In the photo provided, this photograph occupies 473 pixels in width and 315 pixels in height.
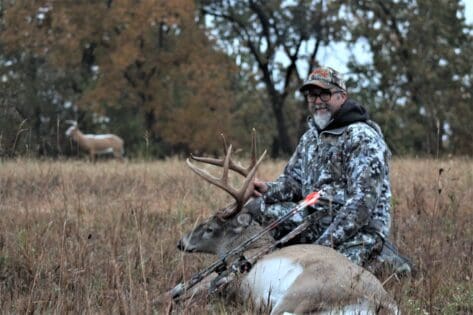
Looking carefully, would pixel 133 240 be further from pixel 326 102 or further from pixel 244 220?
pixel 326 102

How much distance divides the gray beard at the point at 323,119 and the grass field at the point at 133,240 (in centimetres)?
89

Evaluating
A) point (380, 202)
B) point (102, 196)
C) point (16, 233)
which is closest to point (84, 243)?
point (16, 233)

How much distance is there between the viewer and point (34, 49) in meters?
23.9

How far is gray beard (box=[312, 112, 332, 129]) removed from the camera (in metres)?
5.23

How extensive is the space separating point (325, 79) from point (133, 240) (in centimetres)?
211

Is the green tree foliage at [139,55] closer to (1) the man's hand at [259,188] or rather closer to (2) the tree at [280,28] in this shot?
(2) the tree at [280,28]

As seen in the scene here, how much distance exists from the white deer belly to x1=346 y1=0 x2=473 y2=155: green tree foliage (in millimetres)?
18313

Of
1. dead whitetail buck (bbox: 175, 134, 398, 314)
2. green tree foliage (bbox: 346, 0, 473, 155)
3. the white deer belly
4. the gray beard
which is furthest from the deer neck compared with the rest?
green tree foliage (bbox: 346, 0, 473, 155)

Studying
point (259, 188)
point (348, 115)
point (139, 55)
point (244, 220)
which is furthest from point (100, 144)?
point (348, 115)

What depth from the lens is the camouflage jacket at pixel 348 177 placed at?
4.75 m

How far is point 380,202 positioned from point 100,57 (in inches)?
812

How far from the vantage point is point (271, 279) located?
447cm

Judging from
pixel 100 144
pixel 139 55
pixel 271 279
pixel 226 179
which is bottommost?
pixel 100 144

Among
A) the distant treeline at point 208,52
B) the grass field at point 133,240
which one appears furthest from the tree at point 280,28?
the grass field at point 133,240
